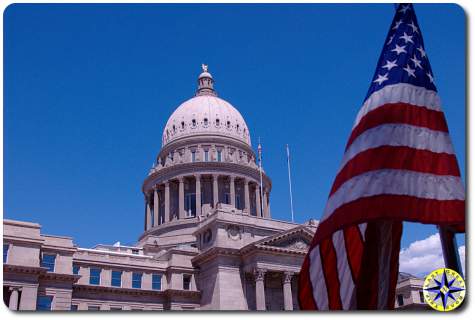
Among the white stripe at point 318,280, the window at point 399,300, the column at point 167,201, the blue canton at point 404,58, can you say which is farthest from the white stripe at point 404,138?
the column at point 167,201

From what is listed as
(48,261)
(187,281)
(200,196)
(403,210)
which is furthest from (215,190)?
(403,210)

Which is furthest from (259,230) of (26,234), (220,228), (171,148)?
(171,148)

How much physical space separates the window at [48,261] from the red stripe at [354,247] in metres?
38.3

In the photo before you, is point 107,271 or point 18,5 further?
point 107,271

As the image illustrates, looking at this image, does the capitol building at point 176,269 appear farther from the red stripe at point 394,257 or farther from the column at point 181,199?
the red stripe at point 394,257

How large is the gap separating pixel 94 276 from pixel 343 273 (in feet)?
137

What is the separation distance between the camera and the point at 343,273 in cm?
1711

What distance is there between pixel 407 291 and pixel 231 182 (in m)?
35.0

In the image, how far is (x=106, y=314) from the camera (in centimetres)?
1784

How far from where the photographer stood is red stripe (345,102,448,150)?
55.5 feet

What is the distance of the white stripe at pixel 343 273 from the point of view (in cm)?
1692

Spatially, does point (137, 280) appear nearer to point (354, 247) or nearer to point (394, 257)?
point (354, 247)

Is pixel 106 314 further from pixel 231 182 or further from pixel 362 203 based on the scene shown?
pixel 231 182

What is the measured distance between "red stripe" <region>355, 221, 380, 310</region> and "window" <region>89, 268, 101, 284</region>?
41.7 metres
